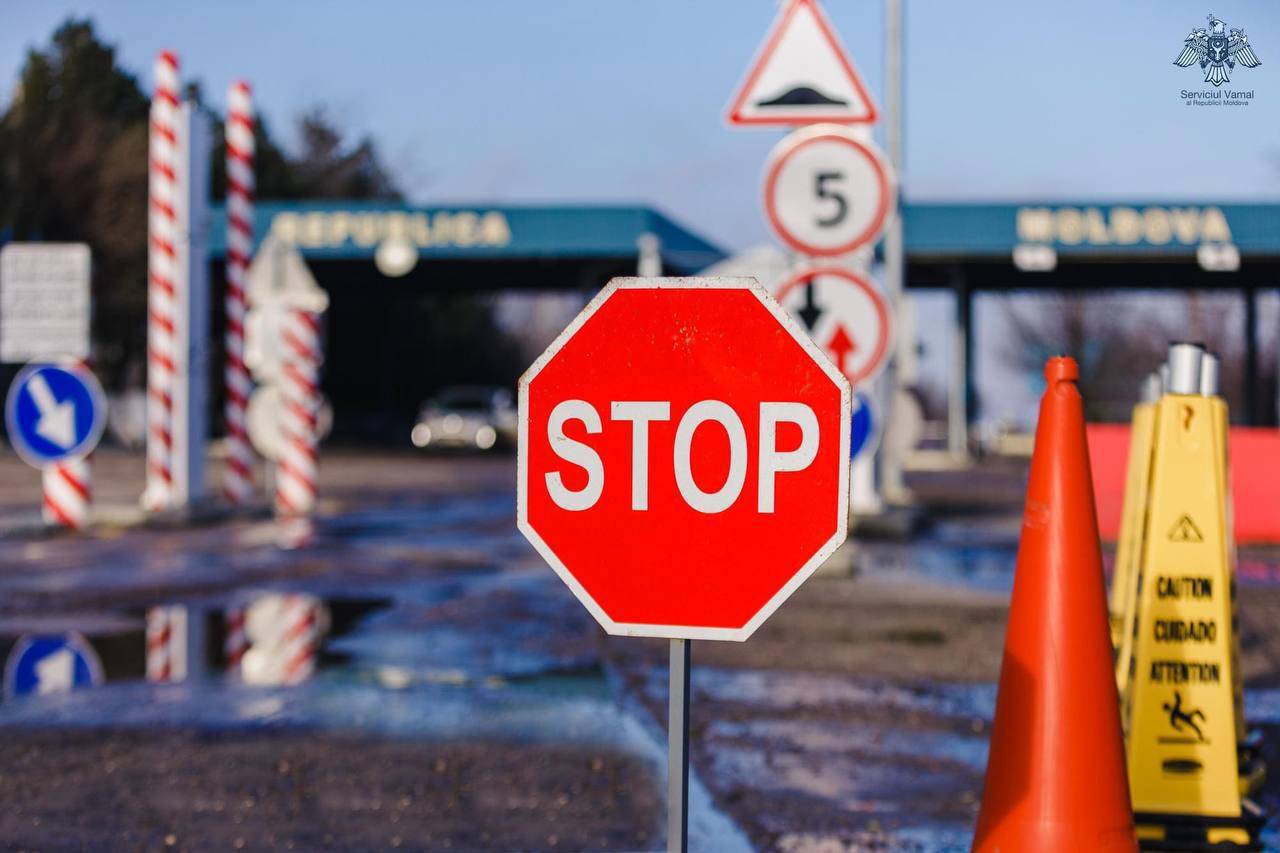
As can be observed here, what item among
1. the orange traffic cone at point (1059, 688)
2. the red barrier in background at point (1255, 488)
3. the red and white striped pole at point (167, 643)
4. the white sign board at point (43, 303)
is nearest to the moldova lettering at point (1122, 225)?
the red barrier in background at point (1255, 488)

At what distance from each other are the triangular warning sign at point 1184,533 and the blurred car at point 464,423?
38050 millimetres

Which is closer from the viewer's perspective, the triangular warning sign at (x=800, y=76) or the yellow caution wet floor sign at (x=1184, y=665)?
the yellow caution wet floor sign at (x=1184, y=665)

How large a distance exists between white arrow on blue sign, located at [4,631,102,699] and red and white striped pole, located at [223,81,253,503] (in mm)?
8493

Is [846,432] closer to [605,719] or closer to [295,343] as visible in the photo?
[605,719]

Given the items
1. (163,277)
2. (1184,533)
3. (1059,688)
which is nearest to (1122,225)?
(163,277)

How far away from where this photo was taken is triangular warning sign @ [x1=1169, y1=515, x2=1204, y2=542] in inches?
195

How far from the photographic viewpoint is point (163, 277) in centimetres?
1587

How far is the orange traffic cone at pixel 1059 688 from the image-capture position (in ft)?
13.5

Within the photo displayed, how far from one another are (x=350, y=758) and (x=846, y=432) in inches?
124

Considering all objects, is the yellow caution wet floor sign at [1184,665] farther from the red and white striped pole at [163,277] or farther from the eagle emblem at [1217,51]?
the red and white striped pole at [163,277]

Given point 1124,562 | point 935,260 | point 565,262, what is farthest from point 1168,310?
point 1124,562

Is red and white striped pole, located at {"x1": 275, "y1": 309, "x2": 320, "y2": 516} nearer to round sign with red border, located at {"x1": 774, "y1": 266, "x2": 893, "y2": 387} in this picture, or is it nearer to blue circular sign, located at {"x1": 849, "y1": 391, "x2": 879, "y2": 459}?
blue circular sign, located at {"x1": 849, "y1": 391, "x2": 879, "y2": 459}

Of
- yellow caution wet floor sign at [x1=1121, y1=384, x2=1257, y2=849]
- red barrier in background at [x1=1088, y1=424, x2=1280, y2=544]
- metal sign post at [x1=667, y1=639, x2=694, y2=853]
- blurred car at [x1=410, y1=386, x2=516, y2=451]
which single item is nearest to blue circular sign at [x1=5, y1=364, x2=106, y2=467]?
red barrier in background at [x1=1088, y1=424, x2=1280, y2=544]

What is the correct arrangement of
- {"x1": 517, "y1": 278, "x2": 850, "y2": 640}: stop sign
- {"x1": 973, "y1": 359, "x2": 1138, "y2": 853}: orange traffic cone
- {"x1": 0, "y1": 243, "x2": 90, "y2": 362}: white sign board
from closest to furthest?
{"x1": 517, "y1": 278, "x2": 850, "y2": 640}: stop sign
{"x1": 973, "y1": 359, "x2": 1138, "y2": 853}: orange traffic cone
{"x1": 0, "y1": 243, "x2": 90, "y2": 362}: white sign board
